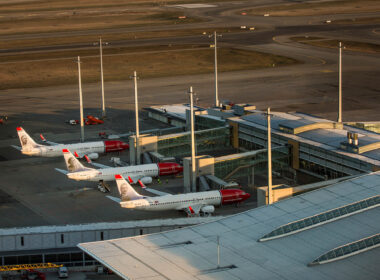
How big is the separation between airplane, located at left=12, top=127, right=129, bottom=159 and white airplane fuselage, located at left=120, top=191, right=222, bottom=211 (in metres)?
29.6

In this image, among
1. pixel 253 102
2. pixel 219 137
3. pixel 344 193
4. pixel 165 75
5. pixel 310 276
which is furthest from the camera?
pixel 165 75

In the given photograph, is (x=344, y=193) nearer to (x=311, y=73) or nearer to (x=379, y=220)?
(x=379, y=220)

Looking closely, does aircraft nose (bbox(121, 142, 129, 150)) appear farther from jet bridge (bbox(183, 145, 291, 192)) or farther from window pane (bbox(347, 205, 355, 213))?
window pane (bbox(347, 205, 355, 213))

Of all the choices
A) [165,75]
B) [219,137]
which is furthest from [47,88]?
[219,137]

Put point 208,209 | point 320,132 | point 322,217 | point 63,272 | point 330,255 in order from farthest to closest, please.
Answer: point 320,132 < point 208,209 < point 63,272 < point 322,217 < point 330,255

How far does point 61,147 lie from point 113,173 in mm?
18027

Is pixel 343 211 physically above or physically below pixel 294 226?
above

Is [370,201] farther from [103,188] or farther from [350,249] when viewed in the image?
[103,188]

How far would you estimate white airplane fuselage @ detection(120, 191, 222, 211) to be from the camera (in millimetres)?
89850

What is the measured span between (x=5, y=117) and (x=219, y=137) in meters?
52.3

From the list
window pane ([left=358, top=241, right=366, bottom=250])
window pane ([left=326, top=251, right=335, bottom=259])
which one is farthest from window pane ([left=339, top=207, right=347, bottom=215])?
window pane ([left=326, top=251, right=335, bottom=259])

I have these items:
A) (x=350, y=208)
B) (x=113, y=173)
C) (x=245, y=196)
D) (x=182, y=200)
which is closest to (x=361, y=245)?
(x=350, y=208)

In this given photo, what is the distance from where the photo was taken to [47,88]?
184500 millimetres

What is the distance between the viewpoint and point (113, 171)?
10412 cm
